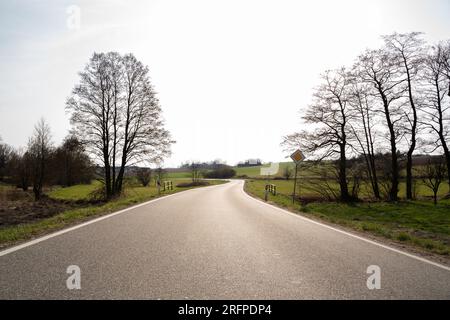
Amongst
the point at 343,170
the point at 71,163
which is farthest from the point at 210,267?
the point at 71,163

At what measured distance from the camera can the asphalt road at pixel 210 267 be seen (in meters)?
3.37

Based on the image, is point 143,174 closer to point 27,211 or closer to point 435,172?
point 27,211

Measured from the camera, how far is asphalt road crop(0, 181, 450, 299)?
3.37 metres

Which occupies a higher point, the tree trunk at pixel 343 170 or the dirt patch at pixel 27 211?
the tree trunk at pixel 343 170

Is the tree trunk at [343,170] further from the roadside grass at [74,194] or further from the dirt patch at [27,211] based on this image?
the roadside grass at [74,194]

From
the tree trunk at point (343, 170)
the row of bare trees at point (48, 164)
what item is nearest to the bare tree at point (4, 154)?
the row of bare trees at point (48, 164)

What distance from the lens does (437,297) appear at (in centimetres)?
337

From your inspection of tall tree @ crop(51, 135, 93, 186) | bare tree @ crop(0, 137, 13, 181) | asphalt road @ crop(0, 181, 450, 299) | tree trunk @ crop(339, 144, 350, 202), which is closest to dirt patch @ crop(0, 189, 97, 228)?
tall tree @ crop(51, 135, 93, 186)

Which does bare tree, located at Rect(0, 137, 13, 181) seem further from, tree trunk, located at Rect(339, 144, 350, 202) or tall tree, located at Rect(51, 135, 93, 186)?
tree trunk, located at Rect(339, 144, 350, 202)

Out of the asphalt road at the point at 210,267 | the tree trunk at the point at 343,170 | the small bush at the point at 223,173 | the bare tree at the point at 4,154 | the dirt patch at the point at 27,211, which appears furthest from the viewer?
the small bush at the point at 223,173

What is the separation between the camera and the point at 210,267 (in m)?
4.33
